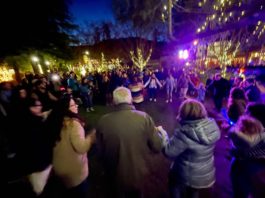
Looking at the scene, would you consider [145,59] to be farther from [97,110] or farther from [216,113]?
[216,113]

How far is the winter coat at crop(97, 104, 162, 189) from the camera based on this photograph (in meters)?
2.49

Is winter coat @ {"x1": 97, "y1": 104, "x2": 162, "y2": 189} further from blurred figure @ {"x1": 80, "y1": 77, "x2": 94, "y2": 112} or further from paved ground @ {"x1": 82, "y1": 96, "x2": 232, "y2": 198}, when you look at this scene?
blurred figure @ {"x1": 80, "y1": 77, "x2": 94, "y2": 112}

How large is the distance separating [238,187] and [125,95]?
2196mm

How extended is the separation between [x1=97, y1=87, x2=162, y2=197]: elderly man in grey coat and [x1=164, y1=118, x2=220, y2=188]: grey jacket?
26 centimetres

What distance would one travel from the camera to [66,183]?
2.74 meters

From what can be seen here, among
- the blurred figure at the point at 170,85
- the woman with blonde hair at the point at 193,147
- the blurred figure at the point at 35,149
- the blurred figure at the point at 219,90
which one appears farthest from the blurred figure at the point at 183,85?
the blurred figure at the point at 35,149

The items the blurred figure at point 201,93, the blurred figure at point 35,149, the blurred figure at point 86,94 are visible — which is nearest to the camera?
the blurred figure at point 35,149

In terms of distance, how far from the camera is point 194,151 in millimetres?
2527

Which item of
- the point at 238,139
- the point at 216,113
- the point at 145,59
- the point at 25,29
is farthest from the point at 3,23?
the point at 145,59

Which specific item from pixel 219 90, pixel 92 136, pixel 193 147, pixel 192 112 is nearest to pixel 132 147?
pixel 92 136

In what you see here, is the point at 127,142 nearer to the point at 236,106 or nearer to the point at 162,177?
the point at 162,177

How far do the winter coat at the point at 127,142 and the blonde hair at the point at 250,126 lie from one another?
3.71 feet

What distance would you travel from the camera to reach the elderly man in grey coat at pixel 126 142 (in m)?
2.50

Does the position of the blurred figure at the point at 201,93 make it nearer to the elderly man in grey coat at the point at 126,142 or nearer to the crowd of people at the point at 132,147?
the crowd of people at the point at 132,147
